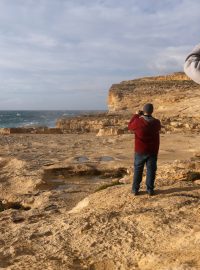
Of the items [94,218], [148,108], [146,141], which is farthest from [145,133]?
[94,218]

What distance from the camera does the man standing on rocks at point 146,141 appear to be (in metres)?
5.59

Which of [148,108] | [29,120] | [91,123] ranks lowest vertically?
[29,120]

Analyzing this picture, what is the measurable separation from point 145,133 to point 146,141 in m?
0.12

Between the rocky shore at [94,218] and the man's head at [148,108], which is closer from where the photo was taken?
the rocky shore at [94,218]

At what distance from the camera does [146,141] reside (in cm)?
566

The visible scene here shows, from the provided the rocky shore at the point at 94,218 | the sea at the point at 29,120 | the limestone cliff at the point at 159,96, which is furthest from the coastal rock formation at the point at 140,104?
the sea at the point at 29,120

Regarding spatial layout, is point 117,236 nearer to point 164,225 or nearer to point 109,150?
point 164,225

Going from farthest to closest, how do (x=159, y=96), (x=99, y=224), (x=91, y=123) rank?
(x=159, y=96) < (x=91, y=123) < (x=99, y=224)

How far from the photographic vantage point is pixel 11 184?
27.0 ft

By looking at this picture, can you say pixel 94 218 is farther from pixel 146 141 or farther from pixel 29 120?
pixel 29 120

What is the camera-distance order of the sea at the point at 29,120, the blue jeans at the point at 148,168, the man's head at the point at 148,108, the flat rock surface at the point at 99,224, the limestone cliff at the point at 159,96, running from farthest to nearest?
the sea at the point at 29,120, the limestone cliff at the point at 159,96, the blue jeans at the point at 148,168, the man's head at the point at 148,108, the flat rock surface at the point at 99,224

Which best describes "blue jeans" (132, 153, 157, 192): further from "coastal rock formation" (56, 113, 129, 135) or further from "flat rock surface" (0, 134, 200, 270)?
"coastal rock formation" (56, 113, 129, 135)

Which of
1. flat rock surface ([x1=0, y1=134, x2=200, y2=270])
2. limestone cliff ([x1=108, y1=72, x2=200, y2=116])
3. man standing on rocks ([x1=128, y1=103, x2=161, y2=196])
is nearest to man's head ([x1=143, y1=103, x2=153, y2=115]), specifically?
man standing on rocks ([x1=128, y1=103, x2=161, y2=196])

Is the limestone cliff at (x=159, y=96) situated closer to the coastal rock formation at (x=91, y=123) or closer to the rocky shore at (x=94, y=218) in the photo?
the coastal rock formation at (x=91, y=123)
